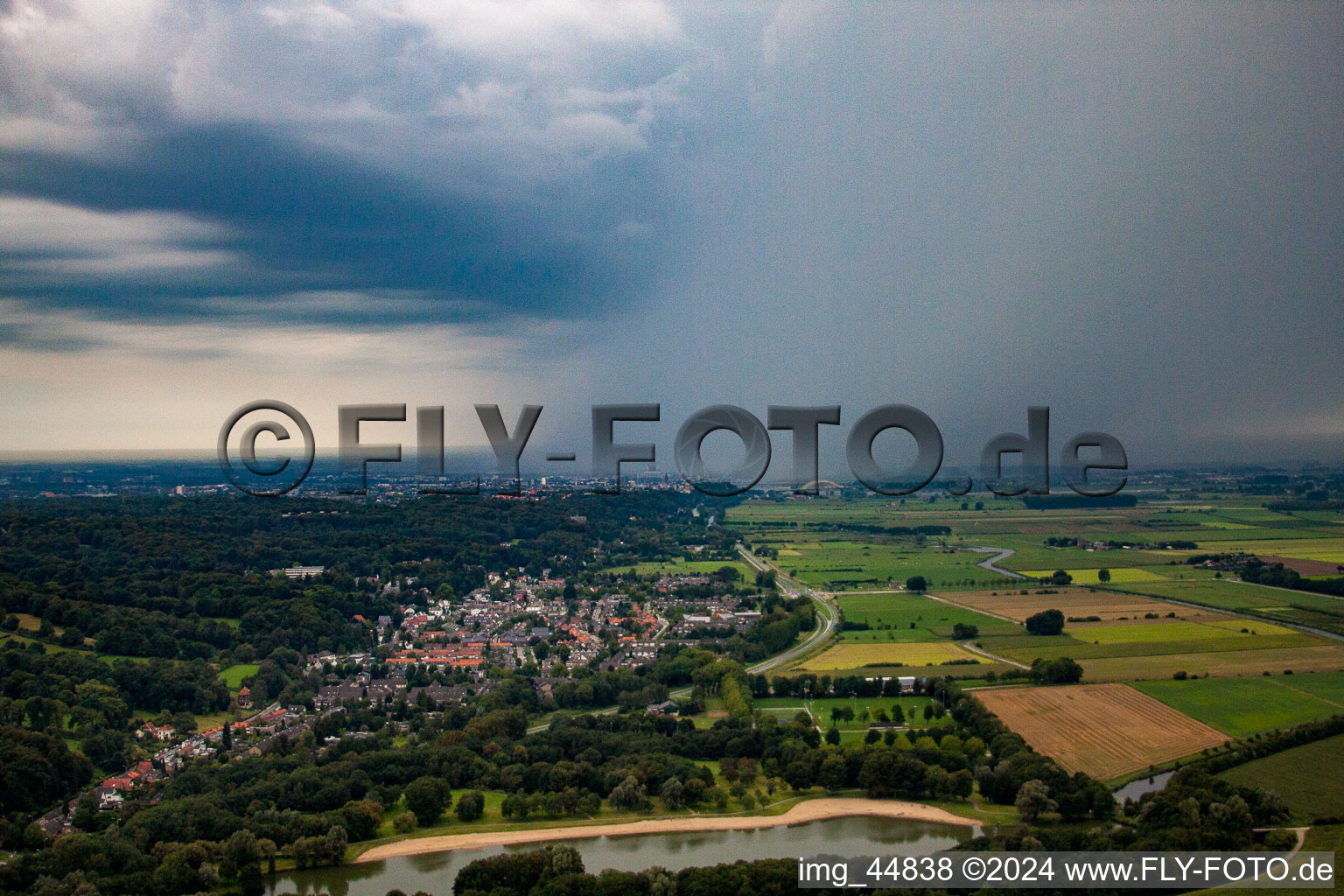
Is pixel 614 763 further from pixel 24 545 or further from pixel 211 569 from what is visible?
pixel 24 545

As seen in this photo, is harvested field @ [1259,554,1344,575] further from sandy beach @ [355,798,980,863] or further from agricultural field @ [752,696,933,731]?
sandy beach @ [355,798,980,863]

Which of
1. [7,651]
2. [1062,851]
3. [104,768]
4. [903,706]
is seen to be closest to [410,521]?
[7,651]

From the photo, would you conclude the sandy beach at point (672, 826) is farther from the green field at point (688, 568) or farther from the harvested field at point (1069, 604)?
the green field at point (688, 568)

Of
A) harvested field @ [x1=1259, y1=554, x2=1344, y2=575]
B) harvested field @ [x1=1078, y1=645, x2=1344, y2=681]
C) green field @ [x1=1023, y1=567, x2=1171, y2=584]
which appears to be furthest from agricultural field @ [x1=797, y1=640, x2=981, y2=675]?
harvested field @ [x1=1259, y1=554, x2=1344, y2=575]

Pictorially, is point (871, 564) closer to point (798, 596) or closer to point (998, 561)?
point (998, 561)

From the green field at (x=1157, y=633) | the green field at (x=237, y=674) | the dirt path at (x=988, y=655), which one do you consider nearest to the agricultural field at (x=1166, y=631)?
the green field at (x=1157, y=633)

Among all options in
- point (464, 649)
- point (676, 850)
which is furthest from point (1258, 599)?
point (464, 649)
